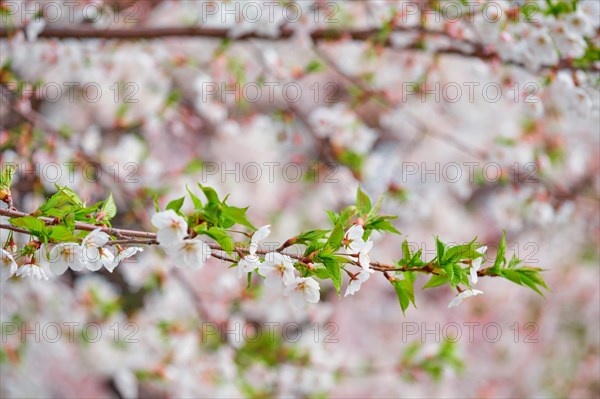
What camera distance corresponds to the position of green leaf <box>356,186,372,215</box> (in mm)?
1184

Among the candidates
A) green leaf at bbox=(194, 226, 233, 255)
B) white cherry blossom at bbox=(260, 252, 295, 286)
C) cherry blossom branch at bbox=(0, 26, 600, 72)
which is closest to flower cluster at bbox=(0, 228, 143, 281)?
green leaf at bbox=(194, 226, 233, 255)

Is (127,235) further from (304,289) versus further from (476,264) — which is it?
(476,264)

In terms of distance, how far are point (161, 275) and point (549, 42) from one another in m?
1.74

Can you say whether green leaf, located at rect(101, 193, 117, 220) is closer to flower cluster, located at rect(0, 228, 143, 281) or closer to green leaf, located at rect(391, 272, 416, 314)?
flower cluster, located at rect(0, 228, 143, 281)

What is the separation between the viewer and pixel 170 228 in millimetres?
987

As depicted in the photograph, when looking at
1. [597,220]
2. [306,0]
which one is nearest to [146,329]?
[306,0]

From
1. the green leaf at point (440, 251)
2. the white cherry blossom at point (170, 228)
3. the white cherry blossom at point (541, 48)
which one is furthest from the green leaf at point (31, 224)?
the white cherry blossom at point (541, 48)

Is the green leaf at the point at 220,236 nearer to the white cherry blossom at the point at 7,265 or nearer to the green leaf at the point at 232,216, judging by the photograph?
the green leaf at the point at 232,216

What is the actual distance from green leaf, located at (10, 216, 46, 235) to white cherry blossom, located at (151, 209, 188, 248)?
195mm

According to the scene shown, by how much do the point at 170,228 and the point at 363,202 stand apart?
Answer: 0.40 m

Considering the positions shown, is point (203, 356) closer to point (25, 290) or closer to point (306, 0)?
point (25, 290)


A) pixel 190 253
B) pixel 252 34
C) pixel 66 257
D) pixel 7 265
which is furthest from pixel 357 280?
pixel 252 34

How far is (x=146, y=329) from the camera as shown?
2971mm

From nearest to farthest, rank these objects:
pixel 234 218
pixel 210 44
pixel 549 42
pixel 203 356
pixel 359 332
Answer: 1. pixel 234 218
2. pixel 549 42
3. pixel 203 356
4. pixel 210 44
5. pixel 359 332
